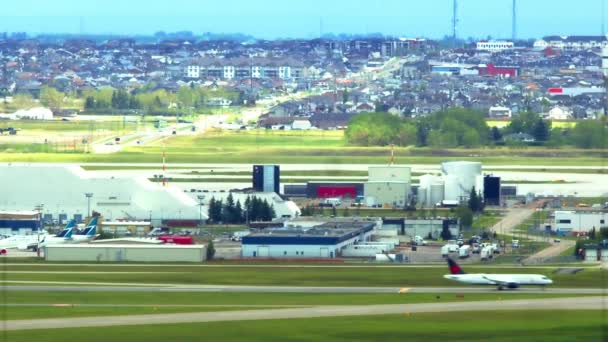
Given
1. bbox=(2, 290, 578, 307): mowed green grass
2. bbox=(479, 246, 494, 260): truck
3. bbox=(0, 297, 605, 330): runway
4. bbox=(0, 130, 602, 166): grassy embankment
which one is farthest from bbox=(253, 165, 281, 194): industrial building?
bbox=(0, 297, 605, 330): runway

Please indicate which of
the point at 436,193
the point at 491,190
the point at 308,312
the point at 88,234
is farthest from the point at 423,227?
the point at 308,312

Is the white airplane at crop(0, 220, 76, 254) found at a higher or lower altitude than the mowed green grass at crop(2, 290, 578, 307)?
higher

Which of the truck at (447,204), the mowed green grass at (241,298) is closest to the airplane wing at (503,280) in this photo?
the mowed green grass at (241,298)

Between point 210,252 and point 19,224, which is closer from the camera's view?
point 210,252

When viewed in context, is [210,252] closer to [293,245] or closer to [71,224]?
[293,245]

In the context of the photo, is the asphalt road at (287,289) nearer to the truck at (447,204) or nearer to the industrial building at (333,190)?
the truck at (447,204)

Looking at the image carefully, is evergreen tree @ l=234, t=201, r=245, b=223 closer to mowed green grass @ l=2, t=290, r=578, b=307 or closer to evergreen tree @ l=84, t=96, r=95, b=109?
mowed green grass @ l=2, t=290, r=578, b=307
